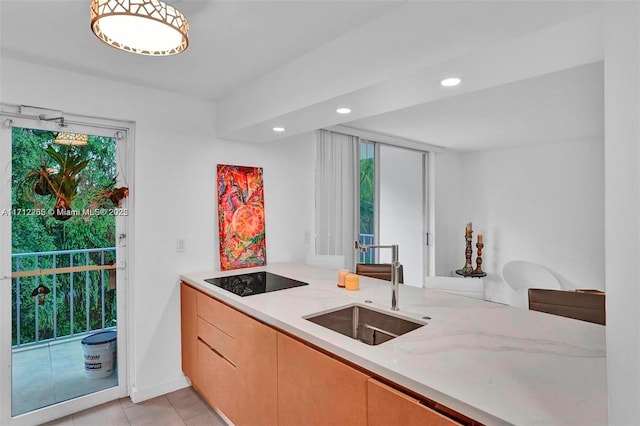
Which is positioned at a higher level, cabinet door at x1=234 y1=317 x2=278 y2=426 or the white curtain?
the white curtain

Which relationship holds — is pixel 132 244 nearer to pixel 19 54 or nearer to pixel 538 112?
pixel 19 54

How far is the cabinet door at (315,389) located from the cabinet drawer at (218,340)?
0.52 m

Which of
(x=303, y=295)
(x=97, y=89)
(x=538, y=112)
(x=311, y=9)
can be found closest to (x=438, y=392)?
(x=303, y=295)

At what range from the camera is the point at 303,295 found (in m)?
2.12

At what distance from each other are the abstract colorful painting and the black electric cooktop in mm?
328

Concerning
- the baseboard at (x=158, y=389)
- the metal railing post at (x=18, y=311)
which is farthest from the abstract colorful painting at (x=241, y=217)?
the metal railing post at (x=18, y=311)

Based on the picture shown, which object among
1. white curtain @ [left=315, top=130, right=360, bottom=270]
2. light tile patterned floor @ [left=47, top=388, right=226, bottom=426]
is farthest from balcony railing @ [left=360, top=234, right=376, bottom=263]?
light tile patterned floor @ [left=47, top=388, right=226, bottom=426]

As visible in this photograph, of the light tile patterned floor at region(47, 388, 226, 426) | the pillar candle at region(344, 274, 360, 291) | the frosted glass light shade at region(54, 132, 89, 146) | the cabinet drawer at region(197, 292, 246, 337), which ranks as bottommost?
the light tile patterned floor at region(47, 388, 226, 426)

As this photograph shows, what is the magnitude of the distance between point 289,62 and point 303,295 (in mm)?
1464

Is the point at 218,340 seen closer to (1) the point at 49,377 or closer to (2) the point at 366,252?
(1) the point at 49,377

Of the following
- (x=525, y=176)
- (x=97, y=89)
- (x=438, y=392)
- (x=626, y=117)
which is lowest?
(x=438, y=392)

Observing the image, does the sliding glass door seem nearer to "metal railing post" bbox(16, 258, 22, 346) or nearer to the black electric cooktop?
the black electric cooktop

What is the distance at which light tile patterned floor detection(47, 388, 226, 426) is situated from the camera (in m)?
2.37

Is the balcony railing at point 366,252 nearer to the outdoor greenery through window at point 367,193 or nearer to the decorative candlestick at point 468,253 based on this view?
the outdoor greenery through window at point 367,193
